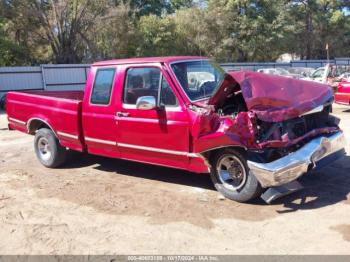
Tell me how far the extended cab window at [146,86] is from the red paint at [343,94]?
9.76m

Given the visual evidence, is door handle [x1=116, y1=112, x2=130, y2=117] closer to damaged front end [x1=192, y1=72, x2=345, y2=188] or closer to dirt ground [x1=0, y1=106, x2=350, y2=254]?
dirt ground [x1=0, y1=106, x2=350, y2=254]

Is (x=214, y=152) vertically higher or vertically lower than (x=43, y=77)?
higher

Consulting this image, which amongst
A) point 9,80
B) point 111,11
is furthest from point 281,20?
point 9,80

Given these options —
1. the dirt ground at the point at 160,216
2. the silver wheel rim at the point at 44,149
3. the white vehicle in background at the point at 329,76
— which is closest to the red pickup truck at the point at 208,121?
the dirt ground at the point at 160,216

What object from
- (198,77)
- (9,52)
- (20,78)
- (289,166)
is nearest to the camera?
(289,166)

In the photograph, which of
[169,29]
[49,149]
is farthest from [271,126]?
[169,29]

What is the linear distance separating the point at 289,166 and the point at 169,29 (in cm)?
3458

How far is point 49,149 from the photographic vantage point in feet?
25.4

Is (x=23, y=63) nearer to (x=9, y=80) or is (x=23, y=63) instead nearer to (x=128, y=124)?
(x=9, y=80)

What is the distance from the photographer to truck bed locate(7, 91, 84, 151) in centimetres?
696

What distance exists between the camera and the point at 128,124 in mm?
6215

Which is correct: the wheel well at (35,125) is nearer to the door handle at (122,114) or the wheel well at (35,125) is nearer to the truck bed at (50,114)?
the truck bed at (50,114)

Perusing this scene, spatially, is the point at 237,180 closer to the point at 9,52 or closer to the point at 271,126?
the point at 271,126

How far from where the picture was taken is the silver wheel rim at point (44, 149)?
25.4ft
